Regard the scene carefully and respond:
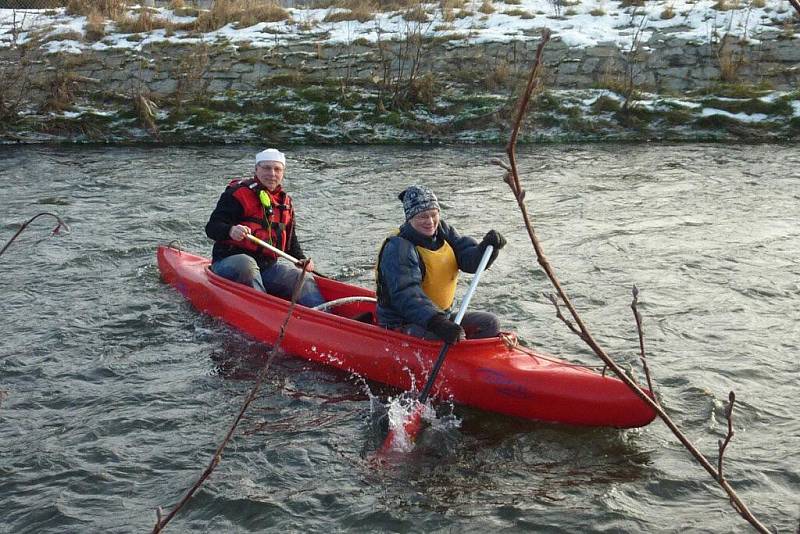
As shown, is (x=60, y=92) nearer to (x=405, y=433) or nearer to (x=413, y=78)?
(x=413, y=78)

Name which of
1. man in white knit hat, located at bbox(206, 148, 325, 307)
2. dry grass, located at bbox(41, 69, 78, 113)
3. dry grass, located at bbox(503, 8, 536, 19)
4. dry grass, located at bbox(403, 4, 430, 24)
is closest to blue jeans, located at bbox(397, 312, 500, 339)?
man in white knit hat, located at bbox(206, 148, 325, 307)

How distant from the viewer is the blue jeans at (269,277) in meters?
7.11

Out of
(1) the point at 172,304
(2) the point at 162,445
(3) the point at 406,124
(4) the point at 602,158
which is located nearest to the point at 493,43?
(3) the point at 406,124

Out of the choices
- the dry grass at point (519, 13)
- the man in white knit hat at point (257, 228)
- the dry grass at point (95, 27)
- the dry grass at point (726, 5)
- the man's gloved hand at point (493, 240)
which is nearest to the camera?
the man's gloved hand at point (493, 240)

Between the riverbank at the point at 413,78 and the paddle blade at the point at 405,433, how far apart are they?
9.69 metres

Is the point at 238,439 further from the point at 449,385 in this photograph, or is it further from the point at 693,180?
the point at 693,180

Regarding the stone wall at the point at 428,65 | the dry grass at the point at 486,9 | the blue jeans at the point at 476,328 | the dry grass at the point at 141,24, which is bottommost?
the blue jeans at the point at 476,328

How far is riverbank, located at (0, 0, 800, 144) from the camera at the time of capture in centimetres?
1470

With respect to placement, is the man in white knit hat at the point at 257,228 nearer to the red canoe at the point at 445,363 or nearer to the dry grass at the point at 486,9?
the red canoe at the point at 445,363

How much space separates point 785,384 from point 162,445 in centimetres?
390

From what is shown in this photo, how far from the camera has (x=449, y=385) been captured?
5793mm

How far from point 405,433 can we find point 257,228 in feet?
8.96

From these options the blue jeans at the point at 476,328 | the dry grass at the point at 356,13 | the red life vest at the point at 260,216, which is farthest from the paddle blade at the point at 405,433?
the dry grass at the point at 356,13

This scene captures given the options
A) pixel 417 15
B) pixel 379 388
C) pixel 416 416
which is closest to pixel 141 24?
pixel 417 15
